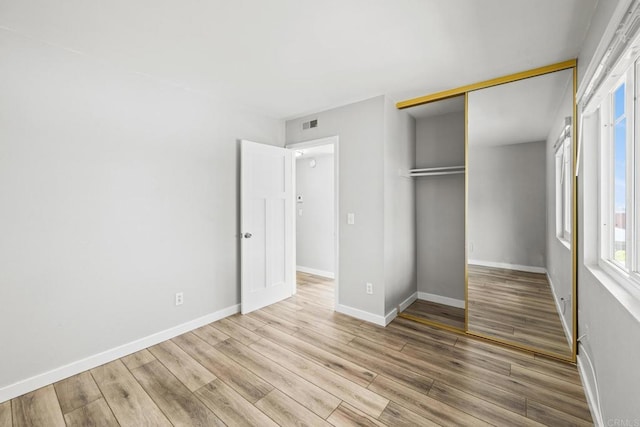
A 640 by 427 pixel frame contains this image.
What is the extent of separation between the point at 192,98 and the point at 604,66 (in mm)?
3144

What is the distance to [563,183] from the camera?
7.72ft

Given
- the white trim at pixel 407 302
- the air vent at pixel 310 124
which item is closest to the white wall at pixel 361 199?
the air vent at pixel 310 124

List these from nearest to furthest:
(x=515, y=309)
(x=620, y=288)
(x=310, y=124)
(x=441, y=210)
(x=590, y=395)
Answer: (x=620, y=288) < (x=590, y=395) < (x=515, y=309) < (x=441, y=210) < (x=310, y=124)

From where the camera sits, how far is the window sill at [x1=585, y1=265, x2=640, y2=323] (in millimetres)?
1177

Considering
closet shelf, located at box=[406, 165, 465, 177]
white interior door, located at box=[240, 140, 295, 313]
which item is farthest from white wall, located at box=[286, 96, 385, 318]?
white interior door, located at box=[240, 140, 295, 313]

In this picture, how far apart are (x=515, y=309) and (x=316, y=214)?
135 inches

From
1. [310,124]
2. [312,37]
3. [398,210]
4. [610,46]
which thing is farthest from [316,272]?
[610,46]

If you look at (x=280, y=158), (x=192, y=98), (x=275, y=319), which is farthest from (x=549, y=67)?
(x=275, y=319)

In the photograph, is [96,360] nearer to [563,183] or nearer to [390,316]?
[390,316]

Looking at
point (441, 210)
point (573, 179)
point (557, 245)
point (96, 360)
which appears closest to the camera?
point (573, 179)

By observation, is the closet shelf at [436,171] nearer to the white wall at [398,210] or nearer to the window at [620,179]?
the white wall at [398,210]

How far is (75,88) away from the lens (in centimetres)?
221

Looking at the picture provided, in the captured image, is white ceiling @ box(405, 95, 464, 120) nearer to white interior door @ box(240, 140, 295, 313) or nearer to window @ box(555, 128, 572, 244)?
window @ box(555, 128, 572, 244)

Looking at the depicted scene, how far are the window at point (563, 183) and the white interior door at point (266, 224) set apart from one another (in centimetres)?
283
